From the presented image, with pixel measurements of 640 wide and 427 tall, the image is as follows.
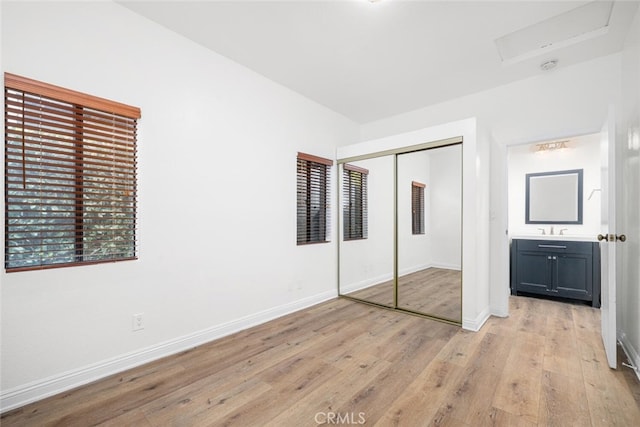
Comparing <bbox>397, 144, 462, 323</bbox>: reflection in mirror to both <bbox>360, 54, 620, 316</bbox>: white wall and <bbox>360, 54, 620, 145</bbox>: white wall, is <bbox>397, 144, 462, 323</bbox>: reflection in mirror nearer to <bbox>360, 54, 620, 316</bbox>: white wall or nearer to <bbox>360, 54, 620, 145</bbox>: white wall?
<bbox>360, 54, 620, 316</bbox>: white wall

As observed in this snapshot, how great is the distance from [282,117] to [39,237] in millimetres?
2417

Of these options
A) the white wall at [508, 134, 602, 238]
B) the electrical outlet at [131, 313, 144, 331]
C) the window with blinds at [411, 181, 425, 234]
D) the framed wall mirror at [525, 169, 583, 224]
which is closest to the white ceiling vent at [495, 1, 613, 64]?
the window with blinds at [411, 181, 425, 234]

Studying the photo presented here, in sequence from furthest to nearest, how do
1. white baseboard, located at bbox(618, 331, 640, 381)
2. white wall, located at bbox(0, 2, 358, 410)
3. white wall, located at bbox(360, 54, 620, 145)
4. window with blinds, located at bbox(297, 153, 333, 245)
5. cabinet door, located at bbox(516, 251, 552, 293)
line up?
→ 1. cabinet door, located at bbox(516, 251, 552, 293)
2. window with blinds, located at bbox(297, 153, 333, 245)
3. white wall, located at bbox(360, 54, 620, 145)
4. white baseboard, located at bbox(618, 331, 640, 381)
5. white wall, located at bbox(0, 2, 358, 410)

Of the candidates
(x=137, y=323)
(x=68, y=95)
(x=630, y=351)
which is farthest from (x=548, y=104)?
(x=137, y=323)

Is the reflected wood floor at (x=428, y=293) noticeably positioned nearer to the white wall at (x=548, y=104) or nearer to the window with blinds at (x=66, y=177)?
the white wall at (x=548, y=104)

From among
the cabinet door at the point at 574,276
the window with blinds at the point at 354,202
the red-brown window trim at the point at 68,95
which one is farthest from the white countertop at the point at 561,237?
the red-brown window trim at the point at 68,95

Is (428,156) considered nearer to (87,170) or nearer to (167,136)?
(167,136)

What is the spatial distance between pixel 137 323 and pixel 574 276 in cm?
495

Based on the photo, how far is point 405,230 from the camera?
3510 millimetres

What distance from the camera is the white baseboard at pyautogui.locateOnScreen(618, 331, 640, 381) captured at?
6.59 feet

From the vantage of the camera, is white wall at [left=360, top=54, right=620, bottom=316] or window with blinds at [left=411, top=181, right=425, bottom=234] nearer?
white wall at [left=360, top=54, right=620, bottom=316]

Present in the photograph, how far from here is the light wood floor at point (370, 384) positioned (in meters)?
1.60

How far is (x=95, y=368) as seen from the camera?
76.7 inches

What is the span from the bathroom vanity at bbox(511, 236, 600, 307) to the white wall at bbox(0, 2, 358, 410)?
122 inches
